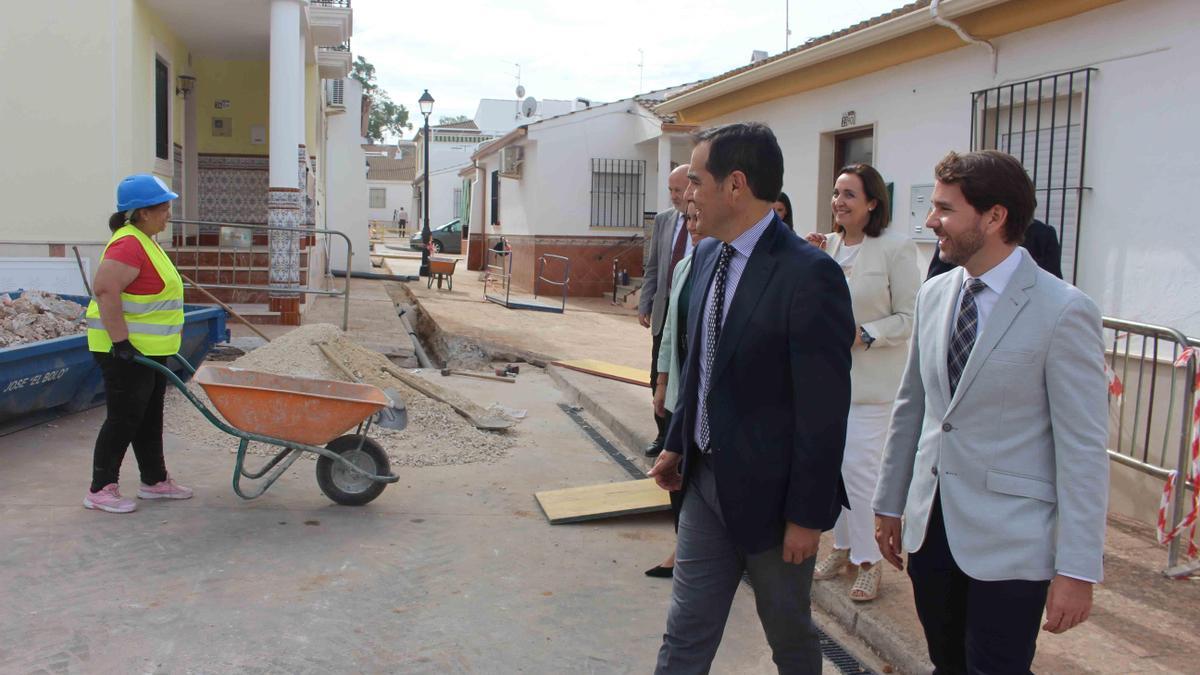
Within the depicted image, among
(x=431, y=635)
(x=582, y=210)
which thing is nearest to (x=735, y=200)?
(x=431, y=635)

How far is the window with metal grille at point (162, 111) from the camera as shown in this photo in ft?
45.4

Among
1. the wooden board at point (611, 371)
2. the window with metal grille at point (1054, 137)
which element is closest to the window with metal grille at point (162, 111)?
the wooden board at point (611, 371)

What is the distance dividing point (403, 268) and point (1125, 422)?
26.2 metres

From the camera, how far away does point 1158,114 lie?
6059 mm

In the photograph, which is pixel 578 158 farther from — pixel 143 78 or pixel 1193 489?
pixel 1193 489

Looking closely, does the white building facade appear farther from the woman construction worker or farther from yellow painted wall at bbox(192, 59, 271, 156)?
the woman construction worker

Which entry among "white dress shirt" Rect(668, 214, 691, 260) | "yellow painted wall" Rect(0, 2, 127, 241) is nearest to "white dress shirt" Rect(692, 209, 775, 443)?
"white dress shirt" Rect(668, 214, 691, 260)

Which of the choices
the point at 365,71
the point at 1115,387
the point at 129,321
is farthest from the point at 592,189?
the point at 365,71

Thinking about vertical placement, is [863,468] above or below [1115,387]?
below

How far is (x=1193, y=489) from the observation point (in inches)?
189

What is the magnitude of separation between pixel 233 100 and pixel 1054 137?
14.2 meters

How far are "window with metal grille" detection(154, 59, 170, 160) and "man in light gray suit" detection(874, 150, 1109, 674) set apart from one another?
43.5 feet

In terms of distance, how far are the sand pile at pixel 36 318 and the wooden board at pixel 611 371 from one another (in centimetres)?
498

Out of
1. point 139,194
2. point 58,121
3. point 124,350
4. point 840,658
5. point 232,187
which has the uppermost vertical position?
point 58,121
